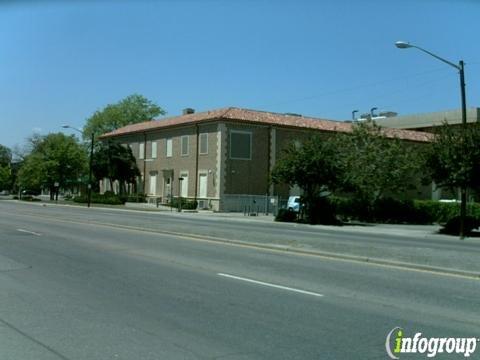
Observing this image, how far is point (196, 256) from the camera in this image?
14414mm

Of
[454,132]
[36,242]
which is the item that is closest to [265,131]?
[454,132]

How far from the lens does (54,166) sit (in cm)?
7569

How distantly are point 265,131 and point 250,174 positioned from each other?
4274 mm

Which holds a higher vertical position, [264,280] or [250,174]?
[250,174]

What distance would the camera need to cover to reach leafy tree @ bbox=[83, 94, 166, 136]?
101 meters

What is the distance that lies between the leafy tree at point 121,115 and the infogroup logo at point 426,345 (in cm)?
9722

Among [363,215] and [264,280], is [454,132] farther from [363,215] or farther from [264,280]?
[264,280]

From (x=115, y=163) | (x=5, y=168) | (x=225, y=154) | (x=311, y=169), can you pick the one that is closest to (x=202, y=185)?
(x=225, y=154)

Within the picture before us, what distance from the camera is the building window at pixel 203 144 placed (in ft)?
172

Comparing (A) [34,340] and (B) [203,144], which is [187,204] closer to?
(B) [203,144]

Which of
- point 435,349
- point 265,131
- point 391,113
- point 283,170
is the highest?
point 391,113

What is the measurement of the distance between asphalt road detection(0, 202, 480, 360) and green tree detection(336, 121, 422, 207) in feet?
91.2

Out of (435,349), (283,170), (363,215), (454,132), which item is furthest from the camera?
(363,215)

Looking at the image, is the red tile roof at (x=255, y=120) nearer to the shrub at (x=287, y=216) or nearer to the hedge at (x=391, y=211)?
the hedge at (x=391, y=211)
